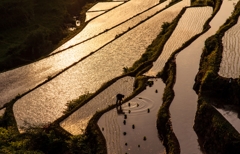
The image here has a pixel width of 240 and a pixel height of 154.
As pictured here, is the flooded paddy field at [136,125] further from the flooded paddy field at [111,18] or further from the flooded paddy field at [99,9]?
the flooded paddy field at [99,9]

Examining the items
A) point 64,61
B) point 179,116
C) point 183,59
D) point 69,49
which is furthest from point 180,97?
point 69,49

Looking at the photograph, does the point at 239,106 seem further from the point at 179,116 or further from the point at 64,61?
the point at 64,61

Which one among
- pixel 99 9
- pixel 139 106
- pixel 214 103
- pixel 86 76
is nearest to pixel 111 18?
pixel 99 9

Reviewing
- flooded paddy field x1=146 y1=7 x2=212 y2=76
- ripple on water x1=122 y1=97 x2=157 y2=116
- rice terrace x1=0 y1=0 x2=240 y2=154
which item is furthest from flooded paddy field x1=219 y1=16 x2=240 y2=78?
ripple on water x1=122 y1=97 x2=157 y2=116

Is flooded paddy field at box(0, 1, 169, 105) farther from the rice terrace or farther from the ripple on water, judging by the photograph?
the ripple on water

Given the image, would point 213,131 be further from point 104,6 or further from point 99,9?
point 104,6
